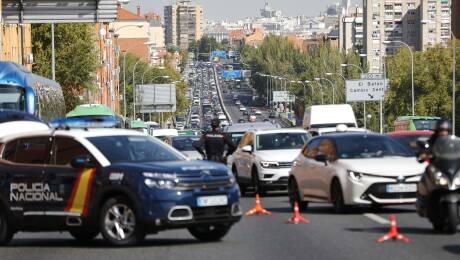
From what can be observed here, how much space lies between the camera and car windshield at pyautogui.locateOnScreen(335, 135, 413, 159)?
24656 millimetres

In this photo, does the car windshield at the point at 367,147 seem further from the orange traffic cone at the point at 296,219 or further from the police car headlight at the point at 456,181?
the police car headlight at the point at 456,181

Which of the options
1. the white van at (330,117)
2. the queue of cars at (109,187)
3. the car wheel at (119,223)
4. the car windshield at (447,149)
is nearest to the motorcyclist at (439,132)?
the car windshield at (447,149)

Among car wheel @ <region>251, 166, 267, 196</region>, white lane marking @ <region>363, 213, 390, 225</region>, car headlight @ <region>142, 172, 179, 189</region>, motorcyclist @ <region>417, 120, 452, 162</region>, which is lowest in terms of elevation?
car wheel @ <region>251, 166, 267, 196</region>

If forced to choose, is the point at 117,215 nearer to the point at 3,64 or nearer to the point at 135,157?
the point at 135,157

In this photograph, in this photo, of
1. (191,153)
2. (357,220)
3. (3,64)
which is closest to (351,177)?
(357,220)

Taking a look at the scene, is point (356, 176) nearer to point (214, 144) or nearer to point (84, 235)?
point (84, 235)

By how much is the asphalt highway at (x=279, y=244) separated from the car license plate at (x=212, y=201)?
1.77ft

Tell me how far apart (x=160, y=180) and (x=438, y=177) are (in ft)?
12.4

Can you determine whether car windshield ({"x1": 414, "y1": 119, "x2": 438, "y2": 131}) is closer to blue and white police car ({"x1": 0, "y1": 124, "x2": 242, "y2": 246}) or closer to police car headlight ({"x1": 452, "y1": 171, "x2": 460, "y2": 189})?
police car headlight ({"x1": 452, "y1": 171, "x2": 460, "y2": 189})

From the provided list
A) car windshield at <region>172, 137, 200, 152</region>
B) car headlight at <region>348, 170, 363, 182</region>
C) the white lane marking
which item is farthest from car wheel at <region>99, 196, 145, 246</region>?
car windshield at <region>172, 137, 200, 152</region>

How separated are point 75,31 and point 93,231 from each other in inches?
2606

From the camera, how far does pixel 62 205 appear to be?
61.3 ft

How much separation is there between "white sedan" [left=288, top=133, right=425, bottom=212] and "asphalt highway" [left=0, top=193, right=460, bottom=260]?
46cm

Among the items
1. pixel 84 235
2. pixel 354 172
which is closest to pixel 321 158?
pixel 354 172
